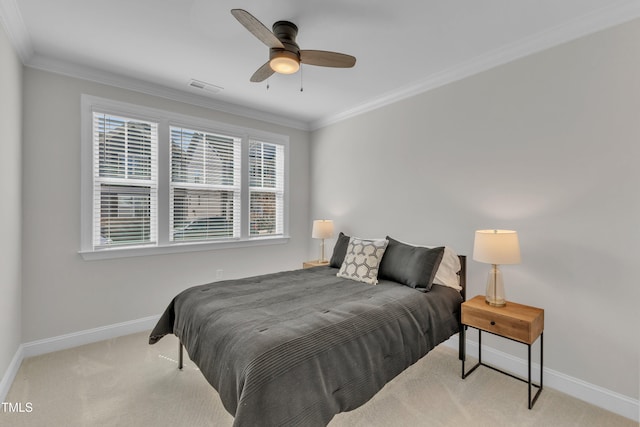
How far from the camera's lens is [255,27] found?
1694 mm

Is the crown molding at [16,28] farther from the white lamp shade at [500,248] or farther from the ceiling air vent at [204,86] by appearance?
the white lamp shade at [500,248]

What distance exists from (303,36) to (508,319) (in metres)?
2.64

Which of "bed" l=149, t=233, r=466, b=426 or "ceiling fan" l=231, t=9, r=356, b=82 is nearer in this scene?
"bed" l=149, t=233, r=466, b=426

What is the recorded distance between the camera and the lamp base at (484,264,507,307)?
229 centimetres

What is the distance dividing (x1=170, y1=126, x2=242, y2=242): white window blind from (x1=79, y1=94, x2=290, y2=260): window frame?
0.07 m

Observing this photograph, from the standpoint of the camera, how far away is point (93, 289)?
297cm

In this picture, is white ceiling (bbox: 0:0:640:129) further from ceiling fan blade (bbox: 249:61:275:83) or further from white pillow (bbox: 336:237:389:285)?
white pillow (bbox: 336:237:389:285)

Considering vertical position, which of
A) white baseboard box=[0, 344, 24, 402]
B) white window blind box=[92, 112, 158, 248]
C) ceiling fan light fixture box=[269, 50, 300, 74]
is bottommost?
white baseboard box=[0, 344, 24, 402]

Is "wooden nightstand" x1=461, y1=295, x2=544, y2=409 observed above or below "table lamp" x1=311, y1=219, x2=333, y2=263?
below

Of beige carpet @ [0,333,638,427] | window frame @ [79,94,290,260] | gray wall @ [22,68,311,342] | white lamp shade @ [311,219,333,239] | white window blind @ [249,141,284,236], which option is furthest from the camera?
white window blind @ [249,141,284,236]

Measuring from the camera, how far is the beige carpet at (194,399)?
188cm

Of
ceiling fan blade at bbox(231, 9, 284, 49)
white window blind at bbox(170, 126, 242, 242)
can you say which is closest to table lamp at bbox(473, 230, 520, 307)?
ceiling fan blade at bbox(231, 9, 284, 49)

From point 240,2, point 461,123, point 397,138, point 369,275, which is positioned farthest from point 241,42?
Result: point 369,275

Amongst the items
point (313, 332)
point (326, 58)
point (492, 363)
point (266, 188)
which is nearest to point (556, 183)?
point (492, 363)
